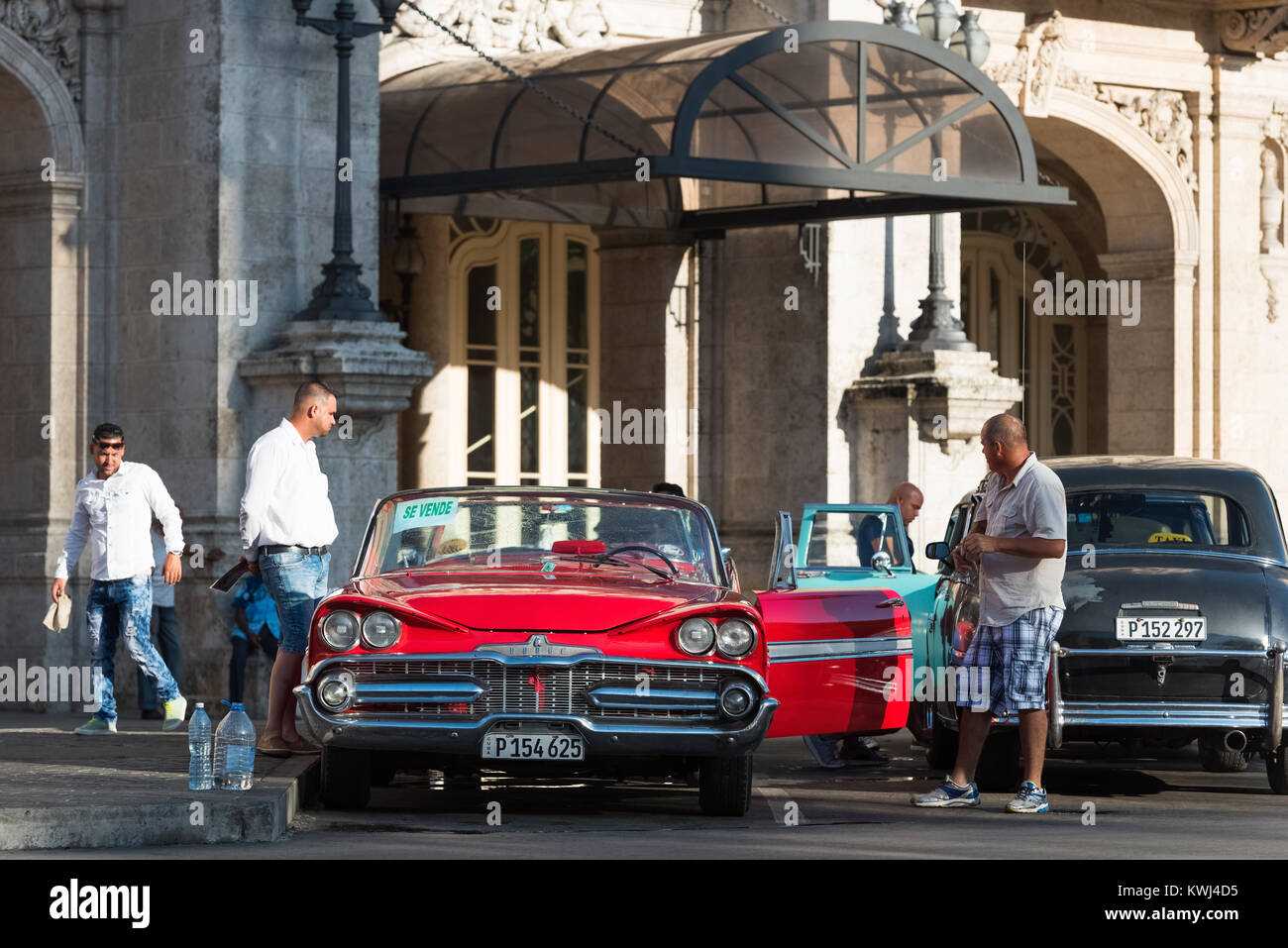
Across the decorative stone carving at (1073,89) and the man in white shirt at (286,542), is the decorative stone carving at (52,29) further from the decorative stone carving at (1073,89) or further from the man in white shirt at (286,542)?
the decorative stone carving at (1073,89)

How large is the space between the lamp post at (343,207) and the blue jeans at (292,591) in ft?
14.5

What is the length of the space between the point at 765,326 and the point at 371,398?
19.4 ft

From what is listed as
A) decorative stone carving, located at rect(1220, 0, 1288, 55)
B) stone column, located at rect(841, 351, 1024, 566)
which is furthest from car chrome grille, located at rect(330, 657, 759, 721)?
decorative stone carving, located at rect(1220, 0, 1288, 55)

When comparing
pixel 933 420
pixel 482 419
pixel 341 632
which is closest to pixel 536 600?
pixel 341 632

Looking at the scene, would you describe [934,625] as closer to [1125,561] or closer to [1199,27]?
[1125,561]

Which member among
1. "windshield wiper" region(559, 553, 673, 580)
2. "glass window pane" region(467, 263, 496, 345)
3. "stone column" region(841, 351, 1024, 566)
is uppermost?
"glass window pane" region(467, 263, 496, 345)

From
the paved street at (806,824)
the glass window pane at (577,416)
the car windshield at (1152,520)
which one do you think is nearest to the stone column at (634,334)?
the glass window pane at (577,416)

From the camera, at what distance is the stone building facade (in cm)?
1659

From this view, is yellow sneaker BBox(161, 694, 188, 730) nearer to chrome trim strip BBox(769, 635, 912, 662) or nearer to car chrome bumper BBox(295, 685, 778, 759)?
car chrome bumper BBox(295, 685, 778, 759)

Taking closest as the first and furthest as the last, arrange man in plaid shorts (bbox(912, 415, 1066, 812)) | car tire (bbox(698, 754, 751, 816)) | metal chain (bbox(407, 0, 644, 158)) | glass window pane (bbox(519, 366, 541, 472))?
car tire (bbox(698, 754, 751, 816)), man in plaid shorts (bbox(912, 415, 1066, 812)), metal chain (bbox(407, 0, 644, 158)), glass window pane (bbox(519, 366, 541, 472))

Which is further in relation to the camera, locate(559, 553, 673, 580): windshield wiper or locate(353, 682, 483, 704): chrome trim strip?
locate(559, 553, 673, 580): windshield wiper

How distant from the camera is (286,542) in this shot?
12.1 meters

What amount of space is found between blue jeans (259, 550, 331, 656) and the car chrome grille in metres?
1.95

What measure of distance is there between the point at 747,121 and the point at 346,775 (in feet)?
26.6
